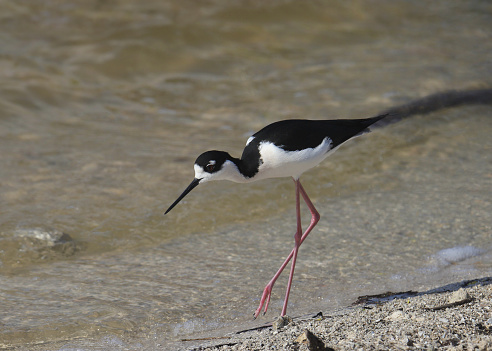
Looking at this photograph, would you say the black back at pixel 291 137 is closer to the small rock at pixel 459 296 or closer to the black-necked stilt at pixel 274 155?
the black-necked stilt at pixel 274 155

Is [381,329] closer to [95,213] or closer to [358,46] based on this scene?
[95,213]

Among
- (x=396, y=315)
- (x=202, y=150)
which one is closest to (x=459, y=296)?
(x=396, y=315)

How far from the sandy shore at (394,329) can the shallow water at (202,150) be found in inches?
18.3

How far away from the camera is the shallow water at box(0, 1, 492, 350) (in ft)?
14.1

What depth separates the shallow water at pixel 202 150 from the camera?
430 centimetres

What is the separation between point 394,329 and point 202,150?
12.7 ft

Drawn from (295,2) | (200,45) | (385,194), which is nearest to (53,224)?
(385,194)

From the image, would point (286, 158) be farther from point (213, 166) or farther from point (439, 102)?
point (439, 102)

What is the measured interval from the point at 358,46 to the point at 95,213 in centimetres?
533

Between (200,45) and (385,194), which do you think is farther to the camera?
(200,45)

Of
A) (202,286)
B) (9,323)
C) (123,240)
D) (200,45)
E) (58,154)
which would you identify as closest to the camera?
(9,323)

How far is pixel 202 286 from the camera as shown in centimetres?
440

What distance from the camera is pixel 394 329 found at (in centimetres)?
317

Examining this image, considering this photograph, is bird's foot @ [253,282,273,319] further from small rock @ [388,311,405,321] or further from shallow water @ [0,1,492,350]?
small rock @ [388,311,405,321]
